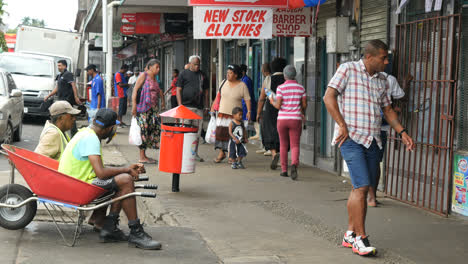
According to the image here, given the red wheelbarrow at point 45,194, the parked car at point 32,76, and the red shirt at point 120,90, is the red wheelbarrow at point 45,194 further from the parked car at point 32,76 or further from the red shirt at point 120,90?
the red shirt at point 120,90

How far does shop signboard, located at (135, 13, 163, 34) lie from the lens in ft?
74.0

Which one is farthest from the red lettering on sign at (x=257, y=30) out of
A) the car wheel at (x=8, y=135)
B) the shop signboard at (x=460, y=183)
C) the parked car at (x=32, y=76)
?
the parked car at (x=32, y=76)

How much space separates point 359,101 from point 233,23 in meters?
5.13

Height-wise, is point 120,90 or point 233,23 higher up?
point 233,23

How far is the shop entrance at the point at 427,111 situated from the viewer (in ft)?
24.4

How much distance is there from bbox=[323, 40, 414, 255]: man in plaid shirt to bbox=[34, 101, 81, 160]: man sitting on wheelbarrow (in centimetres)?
264

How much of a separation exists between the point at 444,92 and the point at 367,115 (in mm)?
1728

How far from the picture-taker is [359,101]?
19.9ft

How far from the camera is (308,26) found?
12.2 m

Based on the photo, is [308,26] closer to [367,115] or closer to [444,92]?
[444,92]

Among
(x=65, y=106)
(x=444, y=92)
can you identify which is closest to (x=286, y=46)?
(x=444, y=92)

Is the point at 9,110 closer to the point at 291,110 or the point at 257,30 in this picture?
the point at 257,30

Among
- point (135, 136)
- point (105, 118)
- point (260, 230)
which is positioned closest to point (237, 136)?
point (135, 136)

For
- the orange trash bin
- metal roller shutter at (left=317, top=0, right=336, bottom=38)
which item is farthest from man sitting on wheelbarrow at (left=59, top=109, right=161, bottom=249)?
metal roller shutter at (left=317, top=0, right=336, bottom=38)
